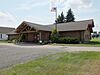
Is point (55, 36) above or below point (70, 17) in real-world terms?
below

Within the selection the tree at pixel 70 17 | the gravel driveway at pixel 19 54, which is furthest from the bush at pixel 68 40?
the tree at pixel 70 17

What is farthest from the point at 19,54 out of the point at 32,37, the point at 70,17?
the point at 70,17

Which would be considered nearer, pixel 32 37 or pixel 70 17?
pixel 32 37

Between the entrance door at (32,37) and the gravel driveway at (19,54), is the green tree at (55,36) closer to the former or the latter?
the entrance door at (32,37)

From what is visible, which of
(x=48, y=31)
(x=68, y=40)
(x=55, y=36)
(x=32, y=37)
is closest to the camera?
(x=68, y=40)

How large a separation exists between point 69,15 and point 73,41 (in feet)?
147

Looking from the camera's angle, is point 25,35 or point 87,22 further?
point 25,35

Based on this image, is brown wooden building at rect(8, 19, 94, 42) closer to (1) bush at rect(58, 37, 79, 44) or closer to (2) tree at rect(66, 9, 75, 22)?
(1) bush at rect(58, 37, 79, 44)

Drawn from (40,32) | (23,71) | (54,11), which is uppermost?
(54,11)

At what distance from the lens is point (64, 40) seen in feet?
115

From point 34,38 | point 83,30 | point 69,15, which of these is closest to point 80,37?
point 83,30

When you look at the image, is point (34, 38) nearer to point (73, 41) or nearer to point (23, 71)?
point (73, 41)


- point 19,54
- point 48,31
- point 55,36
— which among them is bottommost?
point 19,54

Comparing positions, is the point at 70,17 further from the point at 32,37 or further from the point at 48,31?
the point at 32,37
